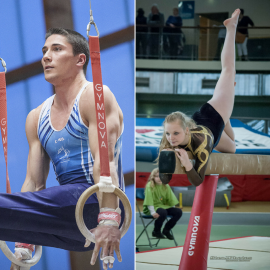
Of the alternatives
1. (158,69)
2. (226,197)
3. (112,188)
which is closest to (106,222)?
(112,188)

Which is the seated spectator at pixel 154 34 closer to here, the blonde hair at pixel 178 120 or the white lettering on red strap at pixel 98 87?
the blonde hair at pixel 178 120

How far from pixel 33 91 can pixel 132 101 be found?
607mm

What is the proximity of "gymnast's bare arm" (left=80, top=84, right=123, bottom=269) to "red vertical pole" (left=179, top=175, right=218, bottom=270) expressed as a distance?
2.84ft

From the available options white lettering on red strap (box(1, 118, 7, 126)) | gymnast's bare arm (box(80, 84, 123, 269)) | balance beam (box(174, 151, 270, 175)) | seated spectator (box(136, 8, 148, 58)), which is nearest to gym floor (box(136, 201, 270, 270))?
balance beam (box(174, 151, 270, 175))

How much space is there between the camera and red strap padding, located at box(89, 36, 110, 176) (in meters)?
1.60

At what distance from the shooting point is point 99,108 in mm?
1654

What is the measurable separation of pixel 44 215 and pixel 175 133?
967 mm

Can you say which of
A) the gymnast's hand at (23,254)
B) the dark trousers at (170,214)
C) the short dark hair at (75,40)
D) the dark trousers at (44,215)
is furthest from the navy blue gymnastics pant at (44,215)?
the dark trousers at (170,214)

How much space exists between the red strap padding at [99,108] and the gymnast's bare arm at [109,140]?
0.34 feet

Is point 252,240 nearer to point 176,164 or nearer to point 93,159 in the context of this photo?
point 176,164

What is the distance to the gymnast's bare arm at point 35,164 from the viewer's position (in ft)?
6.35

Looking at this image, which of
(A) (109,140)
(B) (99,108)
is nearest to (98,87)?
(B) (99,108)

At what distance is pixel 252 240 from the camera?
4.06m

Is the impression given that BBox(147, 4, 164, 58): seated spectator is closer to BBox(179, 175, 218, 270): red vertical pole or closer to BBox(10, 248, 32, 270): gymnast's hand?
BBox(179, 175, 218, 270): red vertical pole
